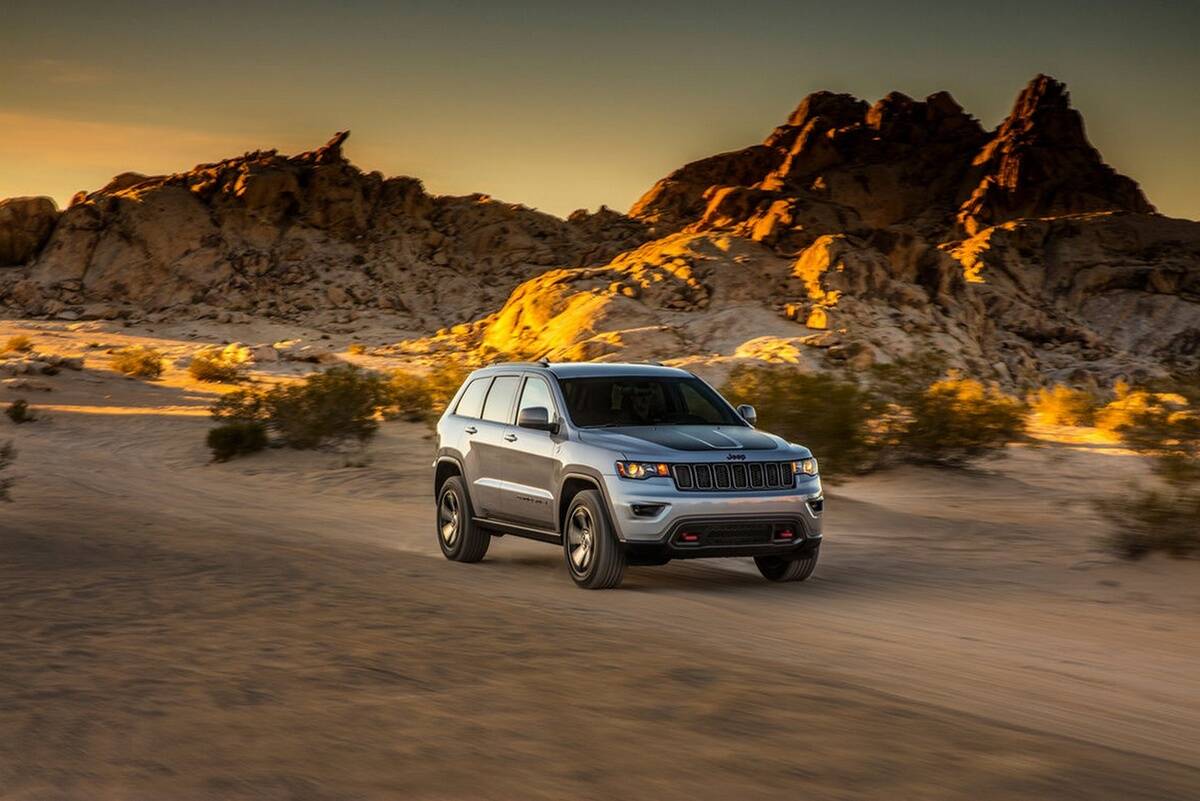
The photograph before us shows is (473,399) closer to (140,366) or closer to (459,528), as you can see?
(459,528)

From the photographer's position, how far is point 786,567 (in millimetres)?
11438

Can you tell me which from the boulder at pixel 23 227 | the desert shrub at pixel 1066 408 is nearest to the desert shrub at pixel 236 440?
the desert shrub at pixel 1066 408

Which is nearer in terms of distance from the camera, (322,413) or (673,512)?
(673,512)

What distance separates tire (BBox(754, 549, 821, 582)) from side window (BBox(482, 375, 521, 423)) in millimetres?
2591

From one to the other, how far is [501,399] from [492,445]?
46cm

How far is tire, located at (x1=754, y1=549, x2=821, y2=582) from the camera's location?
11.4 m

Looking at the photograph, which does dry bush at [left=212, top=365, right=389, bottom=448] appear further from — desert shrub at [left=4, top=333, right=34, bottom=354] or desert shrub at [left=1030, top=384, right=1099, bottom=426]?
desert shrub at [left=4, top=333, right=34, bottom=354]

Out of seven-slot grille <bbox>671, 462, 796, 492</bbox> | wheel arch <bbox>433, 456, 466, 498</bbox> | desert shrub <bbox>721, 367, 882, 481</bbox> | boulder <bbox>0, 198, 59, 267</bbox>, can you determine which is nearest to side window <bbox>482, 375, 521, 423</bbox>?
wheel arch <bbox>433, 456, 466, 498</bbox>

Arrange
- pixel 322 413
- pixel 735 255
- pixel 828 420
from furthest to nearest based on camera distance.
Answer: pixel 735 255
pixel 322 413
pixel 828 420

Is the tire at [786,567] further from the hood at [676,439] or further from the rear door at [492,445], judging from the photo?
the rear door at [492,445]

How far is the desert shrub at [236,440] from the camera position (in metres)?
25.5

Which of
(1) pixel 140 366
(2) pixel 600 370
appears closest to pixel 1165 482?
(2) pixel 600 370

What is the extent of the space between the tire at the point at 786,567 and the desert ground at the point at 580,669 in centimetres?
17

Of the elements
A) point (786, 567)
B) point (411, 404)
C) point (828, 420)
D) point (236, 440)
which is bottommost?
point (236, 440)
